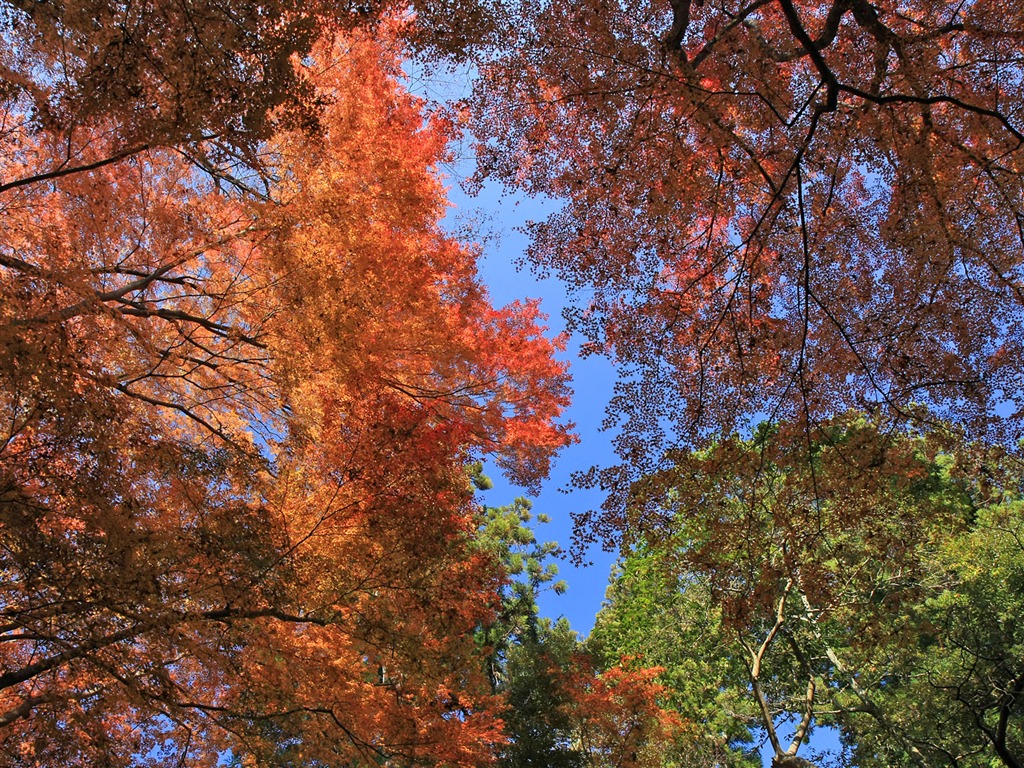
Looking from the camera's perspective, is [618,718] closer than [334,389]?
No

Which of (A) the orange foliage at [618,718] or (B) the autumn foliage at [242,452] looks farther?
(A) the orange foliage at [618,718]

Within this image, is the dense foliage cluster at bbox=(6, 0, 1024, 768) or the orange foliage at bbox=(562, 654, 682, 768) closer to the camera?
the dense foliage cluster at bbox=(6, 0, 1024, 768)

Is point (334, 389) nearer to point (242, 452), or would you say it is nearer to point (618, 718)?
point (242, 452)

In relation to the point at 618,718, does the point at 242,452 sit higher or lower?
higher

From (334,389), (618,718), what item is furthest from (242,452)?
(618,718)

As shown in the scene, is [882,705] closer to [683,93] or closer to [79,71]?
[683,93]

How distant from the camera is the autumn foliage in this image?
151 inches

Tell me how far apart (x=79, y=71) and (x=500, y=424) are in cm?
736

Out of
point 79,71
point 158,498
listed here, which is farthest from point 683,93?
point 158,498

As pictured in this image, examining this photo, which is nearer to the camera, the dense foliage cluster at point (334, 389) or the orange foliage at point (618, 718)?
the dense foliage cluster at point (334, 389)

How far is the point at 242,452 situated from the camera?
570 centimetres

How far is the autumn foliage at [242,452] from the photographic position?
383 cm

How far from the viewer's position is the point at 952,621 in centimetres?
1062

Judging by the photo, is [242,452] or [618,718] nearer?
[242,452]
